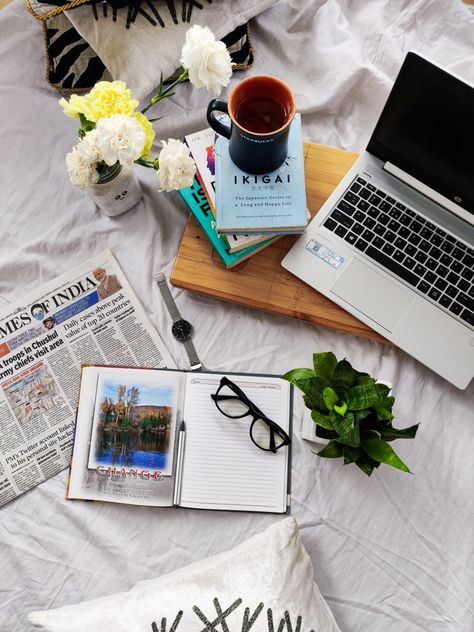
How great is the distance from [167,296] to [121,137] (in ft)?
0.94

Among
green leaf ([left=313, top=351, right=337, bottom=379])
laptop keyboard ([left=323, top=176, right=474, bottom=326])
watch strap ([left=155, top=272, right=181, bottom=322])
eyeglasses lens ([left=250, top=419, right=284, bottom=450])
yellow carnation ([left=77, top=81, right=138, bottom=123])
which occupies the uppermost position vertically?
yellow carnation ([left=77, top=81, right=138, bottom=123])

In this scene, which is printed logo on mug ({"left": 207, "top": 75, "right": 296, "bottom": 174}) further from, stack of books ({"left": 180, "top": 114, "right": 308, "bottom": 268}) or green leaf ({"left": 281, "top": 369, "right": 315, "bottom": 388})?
green leaf ({"left": 281, "top": 369, "right": 315, "bottom": 388})

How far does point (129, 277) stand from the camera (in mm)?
898

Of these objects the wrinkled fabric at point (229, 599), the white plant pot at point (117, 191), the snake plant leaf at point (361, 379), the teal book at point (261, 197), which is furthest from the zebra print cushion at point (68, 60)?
the wrinkled fabric at point (229, 599)

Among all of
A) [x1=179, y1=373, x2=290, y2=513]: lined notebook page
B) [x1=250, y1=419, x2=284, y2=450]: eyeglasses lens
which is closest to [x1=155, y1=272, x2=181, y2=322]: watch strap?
[x1=179, y1=373, x2=290, y2=513]: lined notebook page

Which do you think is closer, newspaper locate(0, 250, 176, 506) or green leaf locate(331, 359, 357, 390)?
green leaf locate(331, 359, 357, 390)

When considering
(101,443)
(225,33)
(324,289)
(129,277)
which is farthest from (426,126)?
(101,443)

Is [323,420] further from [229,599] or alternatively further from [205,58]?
[205,58]

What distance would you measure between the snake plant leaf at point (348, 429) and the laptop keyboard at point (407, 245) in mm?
263

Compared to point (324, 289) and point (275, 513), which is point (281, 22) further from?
point (275, 513)

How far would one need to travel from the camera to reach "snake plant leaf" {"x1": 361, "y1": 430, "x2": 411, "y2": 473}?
66 centimetres

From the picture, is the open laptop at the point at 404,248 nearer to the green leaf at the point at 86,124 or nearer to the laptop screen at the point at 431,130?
the laptop screen at the point at 431,130

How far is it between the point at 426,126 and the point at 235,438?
1.69ft

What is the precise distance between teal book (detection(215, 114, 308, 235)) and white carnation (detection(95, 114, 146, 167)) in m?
0.16
